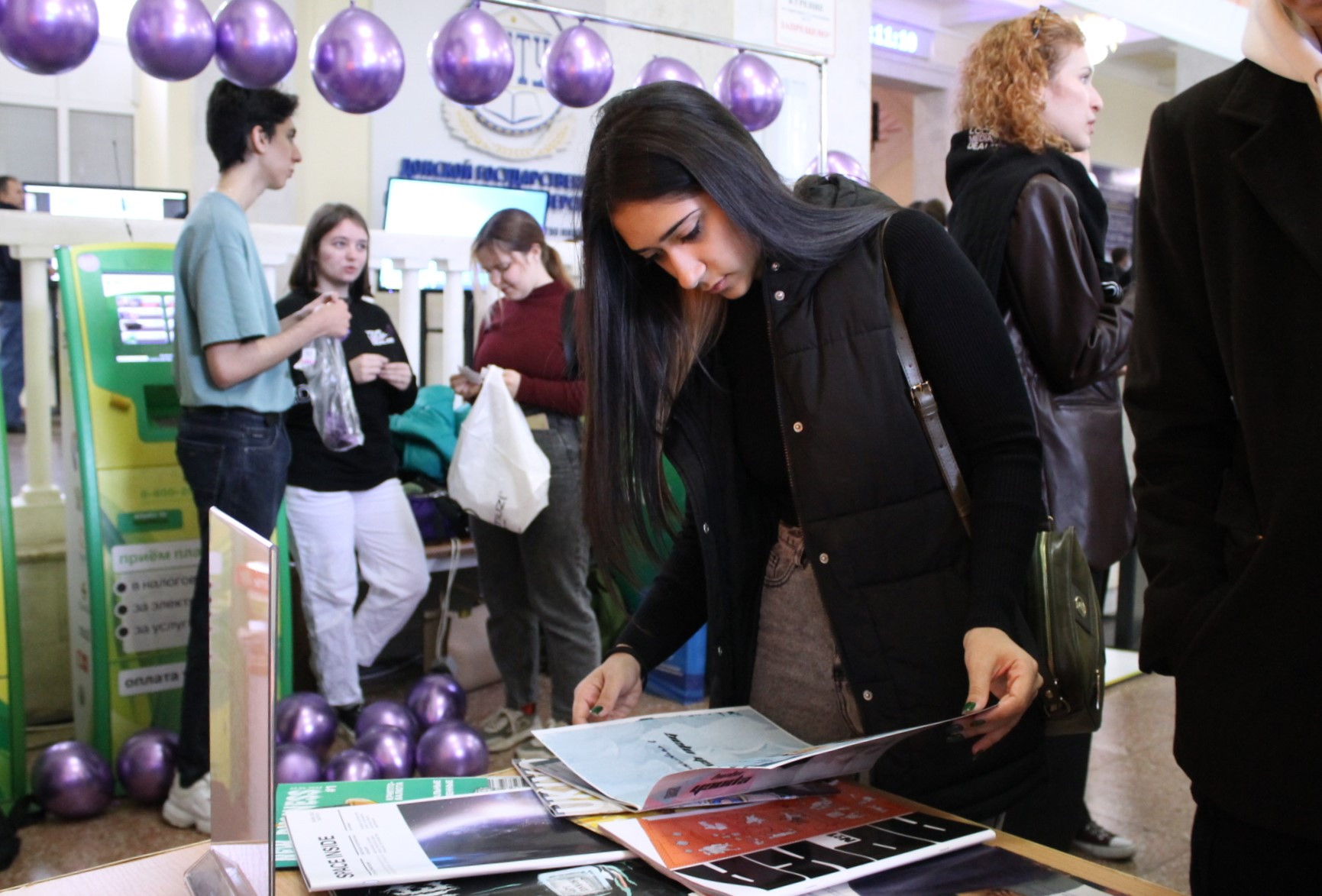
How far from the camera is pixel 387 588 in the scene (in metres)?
3.66

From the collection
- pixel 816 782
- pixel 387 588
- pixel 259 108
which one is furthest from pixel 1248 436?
pixel 387 588

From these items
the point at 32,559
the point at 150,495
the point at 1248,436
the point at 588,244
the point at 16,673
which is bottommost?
the point at 16,673

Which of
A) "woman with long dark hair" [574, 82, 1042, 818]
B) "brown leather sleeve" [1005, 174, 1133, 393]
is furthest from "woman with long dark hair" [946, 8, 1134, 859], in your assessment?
"woman with long dark hair" [574, 82, 1042, 818]

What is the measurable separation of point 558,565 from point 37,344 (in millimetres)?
1736

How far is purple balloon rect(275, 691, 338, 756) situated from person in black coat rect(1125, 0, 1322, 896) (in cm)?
256

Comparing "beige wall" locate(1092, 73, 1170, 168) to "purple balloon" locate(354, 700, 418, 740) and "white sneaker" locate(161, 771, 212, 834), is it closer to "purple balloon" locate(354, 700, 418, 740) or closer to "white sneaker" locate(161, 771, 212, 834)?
"purple balloon" locate(354, 700, 418, 740)


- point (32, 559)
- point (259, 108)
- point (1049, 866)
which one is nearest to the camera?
point (1049, 866)

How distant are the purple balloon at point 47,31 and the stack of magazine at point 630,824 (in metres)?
2.48

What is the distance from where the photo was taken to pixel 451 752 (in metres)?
3.15

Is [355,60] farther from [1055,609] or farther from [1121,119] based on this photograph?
[1121,119]

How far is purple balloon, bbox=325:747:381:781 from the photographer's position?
9.53 feet

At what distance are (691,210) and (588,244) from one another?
0.68 ft

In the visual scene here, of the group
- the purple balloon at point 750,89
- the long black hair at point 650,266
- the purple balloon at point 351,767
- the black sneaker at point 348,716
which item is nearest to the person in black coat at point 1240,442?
the long black hair at point 650,266

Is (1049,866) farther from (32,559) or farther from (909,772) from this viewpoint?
(32,559)
